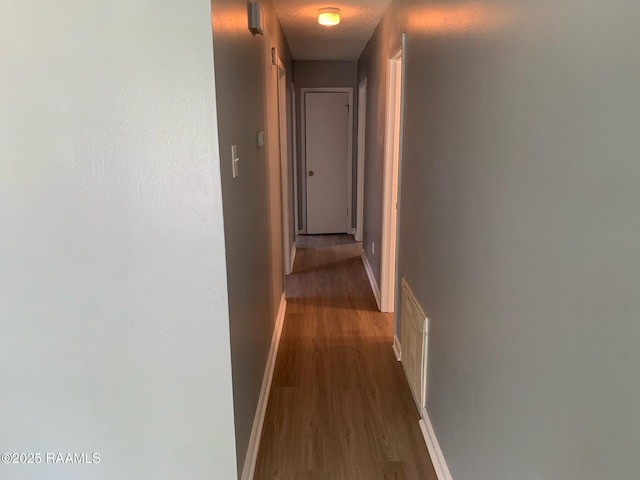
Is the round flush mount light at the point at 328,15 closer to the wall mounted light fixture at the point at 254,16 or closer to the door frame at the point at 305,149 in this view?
the wall mounted light fixture at the point at 254,16

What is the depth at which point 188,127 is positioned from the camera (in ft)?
4.99

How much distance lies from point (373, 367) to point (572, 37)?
226 cm

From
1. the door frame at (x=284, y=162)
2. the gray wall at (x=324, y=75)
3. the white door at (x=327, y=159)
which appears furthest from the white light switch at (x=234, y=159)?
the white door at (x=327, y=159)

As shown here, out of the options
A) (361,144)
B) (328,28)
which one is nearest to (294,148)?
(361,144)

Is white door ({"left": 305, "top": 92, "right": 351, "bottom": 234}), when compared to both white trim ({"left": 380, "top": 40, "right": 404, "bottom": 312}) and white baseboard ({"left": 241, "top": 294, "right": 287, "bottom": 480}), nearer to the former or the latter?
white trim ({"left": 380, "top": 40, "right": 404, "bottom": 312})

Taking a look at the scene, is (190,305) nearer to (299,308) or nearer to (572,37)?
(572,37)

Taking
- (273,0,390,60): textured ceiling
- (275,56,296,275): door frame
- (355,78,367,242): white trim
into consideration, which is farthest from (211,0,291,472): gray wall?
(355,78,367,242): white trim

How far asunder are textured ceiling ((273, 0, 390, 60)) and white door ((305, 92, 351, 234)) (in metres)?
0.71

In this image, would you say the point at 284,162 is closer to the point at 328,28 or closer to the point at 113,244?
the point at 328,28

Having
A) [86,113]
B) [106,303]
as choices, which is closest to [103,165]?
[86,113]

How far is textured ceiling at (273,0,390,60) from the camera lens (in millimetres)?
3129

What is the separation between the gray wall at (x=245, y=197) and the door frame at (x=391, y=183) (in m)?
0.84

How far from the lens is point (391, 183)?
11.3 feet

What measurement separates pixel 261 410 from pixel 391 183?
6.14 ft
